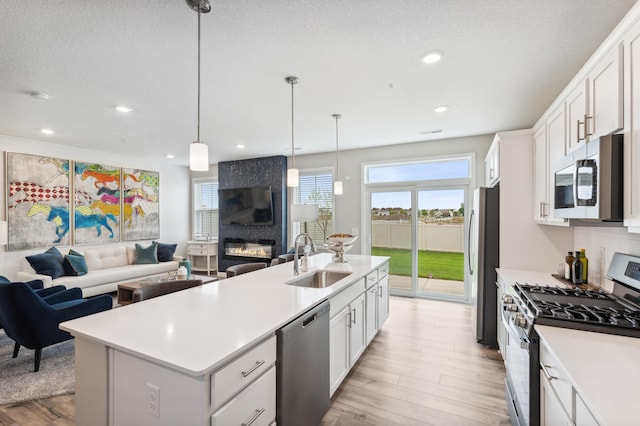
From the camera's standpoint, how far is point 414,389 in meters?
2.41

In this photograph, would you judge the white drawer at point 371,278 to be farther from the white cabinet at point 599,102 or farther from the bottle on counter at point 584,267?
the white cabinet at point 599,102

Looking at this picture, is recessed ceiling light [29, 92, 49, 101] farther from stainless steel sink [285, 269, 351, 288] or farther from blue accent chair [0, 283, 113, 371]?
stainless steel sink [285, 269, 351, 288]

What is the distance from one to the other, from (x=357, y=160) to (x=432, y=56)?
335 cm

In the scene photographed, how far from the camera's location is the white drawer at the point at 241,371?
3.63 ft

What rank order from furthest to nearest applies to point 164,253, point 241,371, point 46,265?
1. point 164,253
2. point 46,265
3. point 241,371

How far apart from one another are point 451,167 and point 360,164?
1.61 metres

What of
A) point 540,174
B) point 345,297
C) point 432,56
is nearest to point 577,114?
point 540,174

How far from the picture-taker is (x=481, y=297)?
3.15 meters

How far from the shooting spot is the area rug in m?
2.34

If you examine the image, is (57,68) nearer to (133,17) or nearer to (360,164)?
(133,17)

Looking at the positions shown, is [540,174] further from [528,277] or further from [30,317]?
[30,317]

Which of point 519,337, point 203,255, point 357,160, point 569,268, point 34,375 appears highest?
point 357,160

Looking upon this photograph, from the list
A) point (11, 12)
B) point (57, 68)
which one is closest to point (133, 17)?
point (11, 12)

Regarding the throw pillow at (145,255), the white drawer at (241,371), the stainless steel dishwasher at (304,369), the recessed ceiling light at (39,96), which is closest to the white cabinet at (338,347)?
the stainless steel dishwasher at (304,369)
